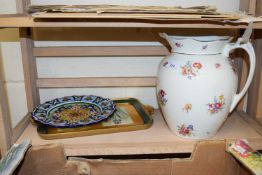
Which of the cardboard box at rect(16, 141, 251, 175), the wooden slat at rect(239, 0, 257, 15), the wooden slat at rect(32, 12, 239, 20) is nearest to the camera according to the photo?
the wooden slat at rect(32, 12, 239, 20)

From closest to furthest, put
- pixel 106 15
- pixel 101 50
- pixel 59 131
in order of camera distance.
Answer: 1. pixel 106 15
2. pixel 59 131
3. pixel 101 50

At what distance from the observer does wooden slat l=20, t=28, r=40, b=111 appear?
750 mm

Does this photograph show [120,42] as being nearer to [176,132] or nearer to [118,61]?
[118,61]

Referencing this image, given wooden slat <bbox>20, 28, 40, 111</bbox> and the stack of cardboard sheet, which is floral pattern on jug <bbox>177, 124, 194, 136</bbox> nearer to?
the stack of cardboard sheet

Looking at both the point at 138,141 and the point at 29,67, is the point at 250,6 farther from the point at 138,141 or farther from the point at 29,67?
the point at 29,67

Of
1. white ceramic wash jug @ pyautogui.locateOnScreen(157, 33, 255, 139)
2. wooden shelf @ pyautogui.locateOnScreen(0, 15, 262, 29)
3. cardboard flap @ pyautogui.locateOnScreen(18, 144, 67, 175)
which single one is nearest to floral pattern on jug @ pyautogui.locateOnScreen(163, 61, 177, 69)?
white ceramic wash jug @ pyautogui.locateOnScreen(157, 33, 255, 139)

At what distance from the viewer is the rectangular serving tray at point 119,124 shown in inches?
25.8

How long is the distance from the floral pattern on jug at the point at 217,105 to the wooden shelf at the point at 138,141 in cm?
9

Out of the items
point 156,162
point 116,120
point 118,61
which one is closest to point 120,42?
point 118,61

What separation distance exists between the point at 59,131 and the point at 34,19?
0.27 meters

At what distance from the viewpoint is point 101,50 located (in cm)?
77

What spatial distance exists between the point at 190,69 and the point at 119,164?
0.25 meters

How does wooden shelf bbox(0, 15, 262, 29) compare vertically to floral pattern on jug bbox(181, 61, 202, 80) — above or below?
above

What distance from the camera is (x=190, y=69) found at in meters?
0.59
